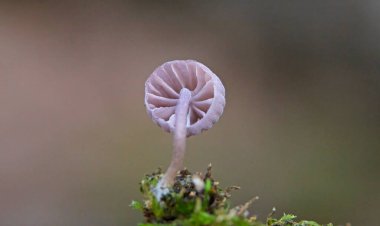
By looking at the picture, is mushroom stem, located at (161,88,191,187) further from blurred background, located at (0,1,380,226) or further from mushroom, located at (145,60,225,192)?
blurred background, located at (0,1,380,226)

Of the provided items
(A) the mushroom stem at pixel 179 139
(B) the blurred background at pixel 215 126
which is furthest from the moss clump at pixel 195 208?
(B) the blurred background at pixel 215 126

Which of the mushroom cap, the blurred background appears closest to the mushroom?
the mushroom cap

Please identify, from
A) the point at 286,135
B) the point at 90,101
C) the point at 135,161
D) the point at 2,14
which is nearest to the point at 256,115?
the point at 286,135

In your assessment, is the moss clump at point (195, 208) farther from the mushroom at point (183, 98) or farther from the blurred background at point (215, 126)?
the blurred background at point (215, 126)

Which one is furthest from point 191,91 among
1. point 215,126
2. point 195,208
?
point 215,126

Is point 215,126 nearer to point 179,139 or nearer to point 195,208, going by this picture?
point 179,139

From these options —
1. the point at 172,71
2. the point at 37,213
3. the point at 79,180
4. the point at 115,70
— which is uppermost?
the point at 115,70

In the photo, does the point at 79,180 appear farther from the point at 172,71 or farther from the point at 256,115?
the point at 172,71
